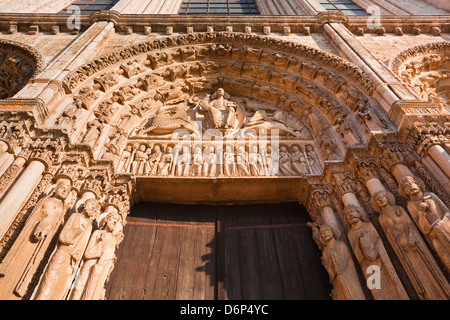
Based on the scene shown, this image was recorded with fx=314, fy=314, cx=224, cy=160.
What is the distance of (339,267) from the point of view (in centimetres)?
344

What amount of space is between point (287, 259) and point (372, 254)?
1.19 metres

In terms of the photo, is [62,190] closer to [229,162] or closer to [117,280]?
[117,280]

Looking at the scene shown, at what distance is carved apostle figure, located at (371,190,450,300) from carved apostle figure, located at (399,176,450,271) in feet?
0.31

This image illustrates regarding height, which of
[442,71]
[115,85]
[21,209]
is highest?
[442,71]

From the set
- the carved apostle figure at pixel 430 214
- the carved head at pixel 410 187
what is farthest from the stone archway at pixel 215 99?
the carved apostle figure at pixel 430 214

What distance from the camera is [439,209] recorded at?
10.7 ft

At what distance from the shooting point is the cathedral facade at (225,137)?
3.33m

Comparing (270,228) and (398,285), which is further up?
(398,285)

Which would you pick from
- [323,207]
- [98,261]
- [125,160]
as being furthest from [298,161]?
[98,261]

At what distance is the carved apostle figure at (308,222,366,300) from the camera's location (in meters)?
3.25
